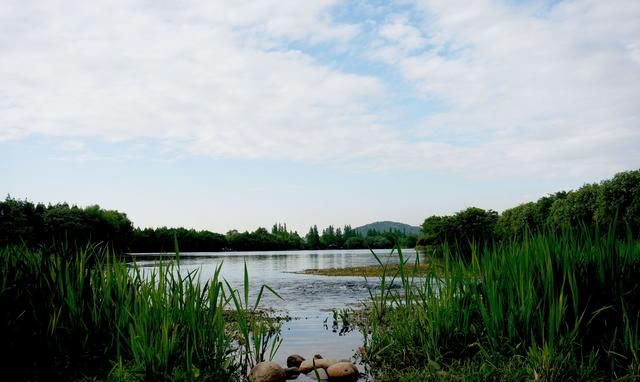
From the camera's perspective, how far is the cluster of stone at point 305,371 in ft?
24.1

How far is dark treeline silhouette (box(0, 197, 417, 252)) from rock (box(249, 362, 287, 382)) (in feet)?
133

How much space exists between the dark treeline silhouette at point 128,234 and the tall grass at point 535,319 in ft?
133

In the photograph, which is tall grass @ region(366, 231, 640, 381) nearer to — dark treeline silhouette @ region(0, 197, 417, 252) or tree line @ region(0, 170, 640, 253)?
tree line @ region(0, 170, 640, 253)

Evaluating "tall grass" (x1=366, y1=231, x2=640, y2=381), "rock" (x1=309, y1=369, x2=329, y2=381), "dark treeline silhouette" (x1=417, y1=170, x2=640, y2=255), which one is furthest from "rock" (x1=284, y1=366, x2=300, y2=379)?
"dark treeline silhouette" (x1=417, y1=170, x2=640, y2=255)

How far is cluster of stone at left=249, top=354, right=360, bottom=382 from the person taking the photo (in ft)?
24.1

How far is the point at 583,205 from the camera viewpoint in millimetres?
52969

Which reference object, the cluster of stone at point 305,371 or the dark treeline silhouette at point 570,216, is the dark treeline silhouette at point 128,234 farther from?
the cluster of stone at point 305,371

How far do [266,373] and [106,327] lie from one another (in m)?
2.20

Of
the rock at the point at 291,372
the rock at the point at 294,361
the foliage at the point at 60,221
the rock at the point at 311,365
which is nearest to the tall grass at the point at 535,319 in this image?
the rock at the point at 311,365

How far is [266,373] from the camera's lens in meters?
7.36

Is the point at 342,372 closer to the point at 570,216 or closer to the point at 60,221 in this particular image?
the point at 570,216

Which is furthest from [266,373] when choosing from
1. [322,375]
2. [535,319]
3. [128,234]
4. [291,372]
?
[128,234]

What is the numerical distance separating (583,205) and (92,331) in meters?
54.4

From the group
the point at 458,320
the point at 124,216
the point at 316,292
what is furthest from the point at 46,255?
the point at 124,216
